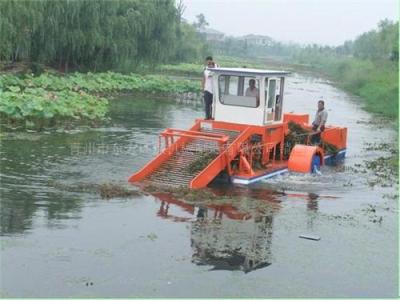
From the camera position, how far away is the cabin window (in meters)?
12.9

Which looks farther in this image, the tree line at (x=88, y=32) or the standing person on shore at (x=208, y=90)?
the tree line at (x=88, y=32)

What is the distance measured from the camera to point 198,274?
727 centimetres

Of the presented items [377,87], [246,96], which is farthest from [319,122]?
[377,87]

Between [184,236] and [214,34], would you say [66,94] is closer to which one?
[184,236]

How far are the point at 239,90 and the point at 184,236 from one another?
5.13 m

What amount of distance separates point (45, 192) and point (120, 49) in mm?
26450

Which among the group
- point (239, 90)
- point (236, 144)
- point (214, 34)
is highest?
point (214, 34)

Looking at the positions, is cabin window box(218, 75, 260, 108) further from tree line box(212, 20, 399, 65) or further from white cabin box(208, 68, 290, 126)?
tree line box(212, 20, 399, 65)

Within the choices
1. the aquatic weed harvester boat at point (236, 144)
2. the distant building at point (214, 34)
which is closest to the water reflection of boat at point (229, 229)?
the aquatic weed harvester boat at point (236, 144)

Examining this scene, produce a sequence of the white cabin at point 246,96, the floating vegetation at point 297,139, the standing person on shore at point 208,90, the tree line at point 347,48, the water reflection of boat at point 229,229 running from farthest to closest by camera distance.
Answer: the tree line at point 347,48 < the standing person on shore at point 208,90 < the floating vegetation at point 297,139 < the white cabin at point 246,96 < the water reflection of boat at point 229,229

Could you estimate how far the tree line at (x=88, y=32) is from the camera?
29969 millimetres

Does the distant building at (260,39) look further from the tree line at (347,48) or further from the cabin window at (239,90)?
the cabin window at (239,90)

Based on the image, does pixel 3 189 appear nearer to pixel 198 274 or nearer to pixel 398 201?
pixel 198 274

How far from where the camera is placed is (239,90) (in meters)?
13.2
